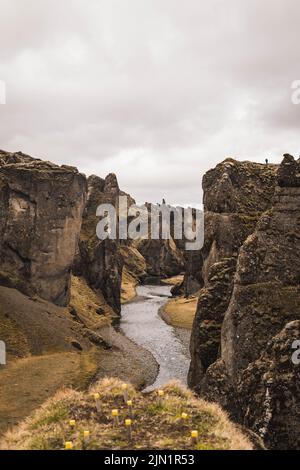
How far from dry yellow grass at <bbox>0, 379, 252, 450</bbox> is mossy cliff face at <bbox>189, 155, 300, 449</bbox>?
15.8ft

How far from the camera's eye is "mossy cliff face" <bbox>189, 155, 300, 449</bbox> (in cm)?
2656

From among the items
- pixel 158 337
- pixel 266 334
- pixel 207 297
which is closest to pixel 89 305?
pixel 158 337

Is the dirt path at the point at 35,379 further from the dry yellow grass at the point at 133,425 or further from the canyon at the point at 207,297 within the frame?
the dry yellow grass at the point at 133,425

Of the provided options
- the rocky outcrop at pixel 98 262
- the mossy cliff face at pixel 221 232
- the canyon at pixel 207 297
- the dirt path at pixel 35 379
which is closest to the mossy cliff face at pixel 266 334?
the canyon at pixel 207 297

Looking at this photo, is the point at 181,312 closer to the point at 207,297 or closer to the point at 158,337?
the point at 158,337

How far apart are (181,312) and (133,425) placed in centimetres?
9390

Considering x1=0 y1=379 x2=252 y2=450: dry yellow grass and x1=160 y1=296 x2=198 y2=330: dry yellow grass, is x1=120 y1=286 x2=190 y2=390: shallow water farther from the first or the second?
x1=0 y1=379 x2=252 y2=450: dry yellow grass

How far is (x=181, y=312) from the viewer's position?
376 ft

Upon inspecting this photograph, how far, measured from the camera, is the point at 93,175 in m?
143

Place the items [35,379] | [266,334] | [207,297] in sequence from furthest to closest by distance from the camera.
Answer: [35,379] < [207,297] < [266,334]
